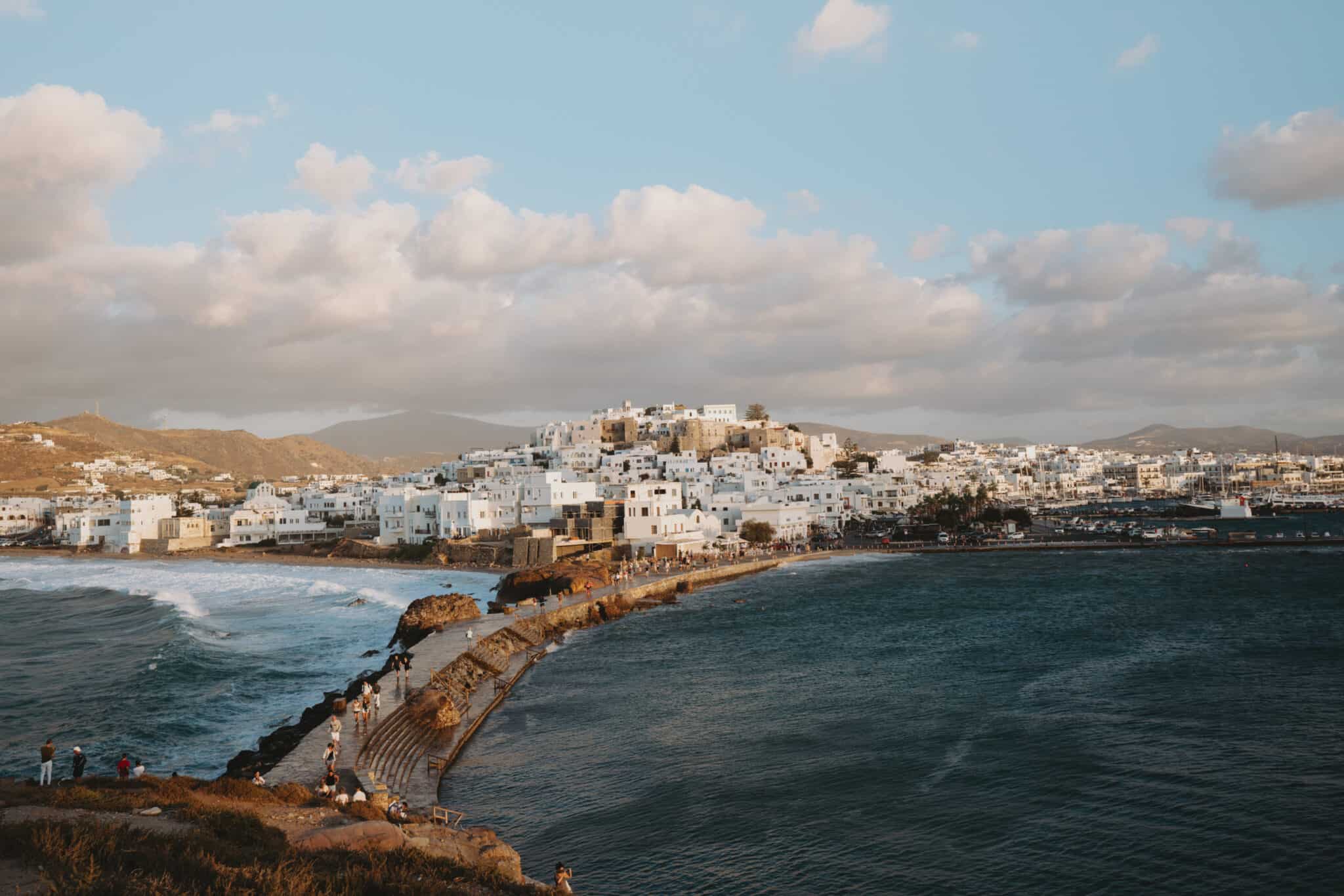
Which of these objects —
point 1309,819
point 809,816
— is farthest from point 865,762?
point 1309,819

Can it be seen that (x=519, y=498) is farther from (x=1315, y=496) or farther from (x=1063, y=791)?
(x=1315, y=496)

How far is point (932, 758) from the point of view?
813 inches

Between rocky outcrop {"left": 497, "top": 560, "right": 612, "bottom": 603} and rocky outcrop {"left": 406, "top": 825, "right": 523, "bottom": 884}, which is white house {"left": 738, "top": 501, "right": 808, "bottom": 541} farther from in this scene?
rocky outcrop {"left": 406, "top": 825, "right": 523, "bottom": 884}

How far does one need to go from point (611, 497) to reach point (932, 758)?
59.7 meters

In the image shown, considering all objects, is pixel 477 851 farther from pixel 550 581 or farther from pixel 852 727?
pixel 550 581

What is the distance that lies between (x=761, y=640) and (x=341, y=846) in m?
25.2

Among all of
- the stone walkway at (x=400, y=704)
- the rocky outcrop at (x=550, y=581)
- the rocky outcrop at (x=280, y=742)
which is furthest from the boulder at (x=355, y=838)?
the rocky outcrop at (x=550, y=581)

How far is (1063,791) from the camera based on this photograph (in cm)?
1819

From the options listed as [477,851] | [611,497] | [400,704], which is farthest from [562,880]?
[611,497]

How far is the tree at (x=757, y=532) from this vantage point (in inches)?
3118

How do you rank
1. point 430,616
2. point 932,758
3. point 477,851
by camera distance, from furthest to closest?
point 430,616, point 932,758, point 477,851

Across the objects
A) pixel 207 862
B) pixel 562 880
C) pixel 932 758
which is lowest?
pixel 932 758

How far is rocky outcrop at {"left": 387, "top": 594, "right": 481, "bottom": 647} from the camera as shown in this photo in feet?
125

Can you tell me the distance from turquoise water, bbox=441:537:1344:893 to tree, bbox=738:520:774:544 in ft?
127
